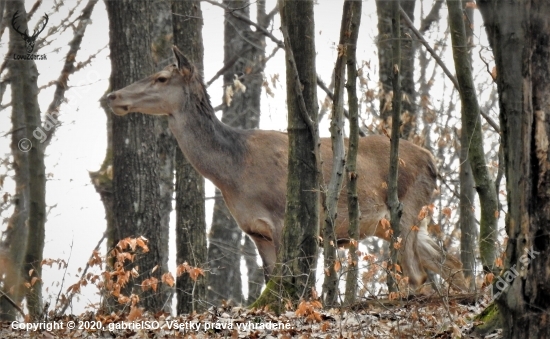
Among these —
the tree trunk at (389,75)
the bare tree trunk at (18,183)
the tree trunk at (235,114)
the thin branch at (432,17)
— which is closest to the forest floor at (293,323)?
the bare tree trunk at (18,183)

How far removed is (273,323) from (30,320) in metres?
2.04

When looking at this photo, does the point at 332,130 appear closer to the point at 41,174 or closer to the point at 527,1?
the point at 527,1

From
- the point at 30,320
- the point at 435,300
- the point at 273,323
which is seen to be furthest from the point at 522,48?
the point at 30,320

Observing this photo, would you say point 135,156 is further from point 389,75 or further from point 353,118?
point 389,75

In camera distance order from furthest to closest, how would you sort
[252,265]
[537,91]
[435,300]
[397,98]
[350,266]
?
[252,265]
[397,98]
[350,266]
[435,300]
[537,91]

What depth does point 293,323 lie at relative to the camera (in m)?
7.52

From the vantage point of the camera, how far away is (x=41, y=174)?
1387 centimetres

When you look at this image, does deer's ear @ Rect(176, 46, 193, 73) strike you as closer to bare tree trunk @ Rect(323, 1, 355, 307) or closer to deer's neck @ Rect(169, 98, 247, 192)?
deer's neck @ Rect(169, 98, 247, 192)

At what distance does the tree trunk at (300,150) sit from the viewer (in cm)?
873

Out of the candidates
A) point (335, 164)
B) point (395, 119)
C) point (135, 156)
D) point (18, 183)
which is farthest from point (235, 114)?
point (335, 164)

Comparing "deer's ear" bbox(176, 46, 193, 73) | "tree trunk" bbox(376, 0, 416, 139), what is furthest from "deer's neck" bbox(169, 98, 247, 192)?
"tree trunk" bbox(376, 0, 416, 139)

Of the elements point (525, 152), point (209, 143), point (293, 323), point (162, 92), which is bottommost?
point (293, 323)

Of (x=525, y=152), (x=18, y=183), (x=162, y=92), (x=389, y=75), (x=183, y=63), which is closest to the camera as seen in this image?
(x=525, y=152)

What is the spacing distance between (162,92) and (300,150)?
3757mm
